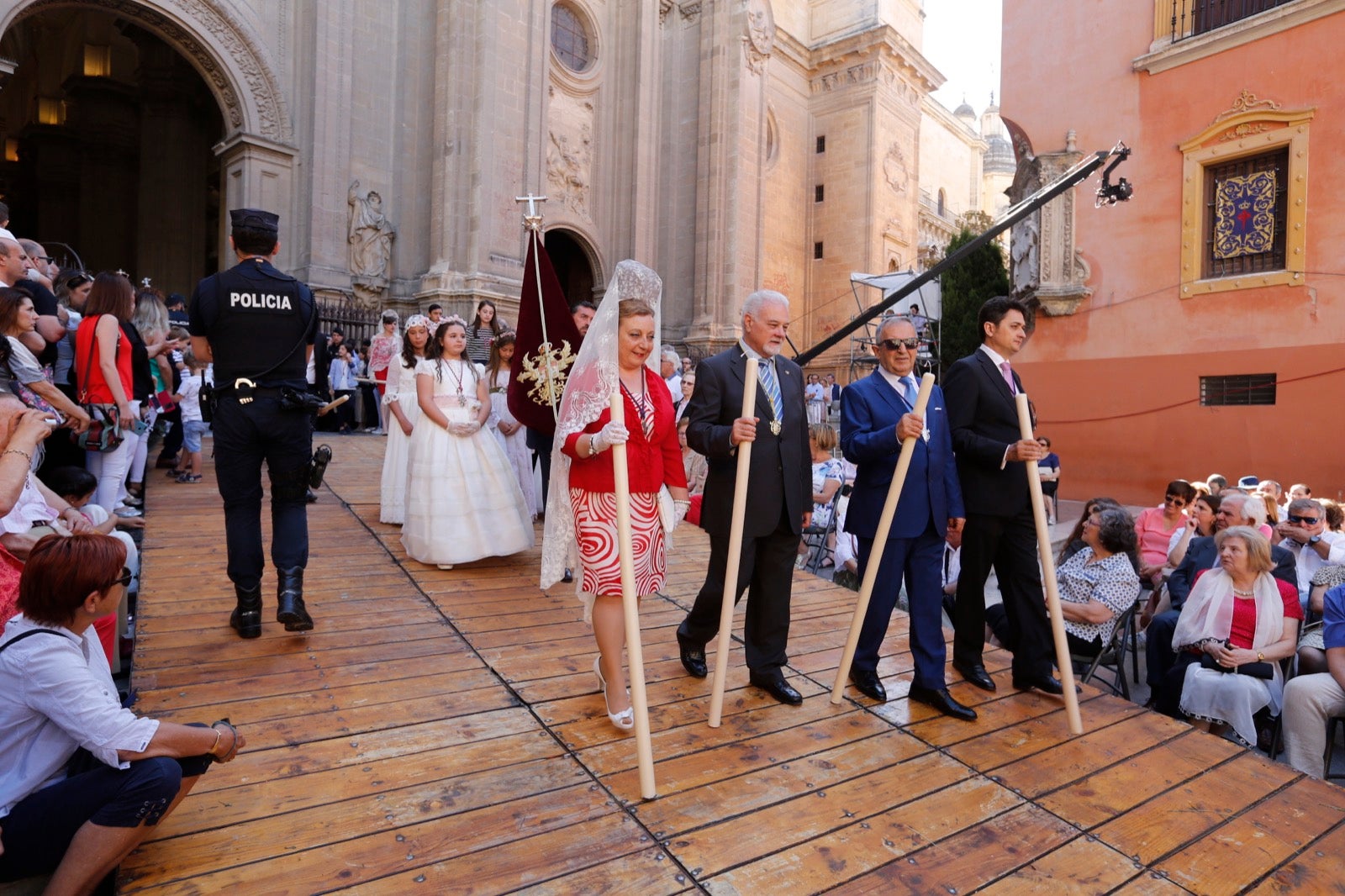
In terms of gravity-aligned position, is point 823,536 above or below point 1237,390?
below

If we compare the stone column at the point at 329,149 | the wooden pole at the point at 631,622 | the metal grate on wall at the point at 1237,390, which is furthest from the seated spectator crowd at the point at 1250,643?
the stone column at the point at 329,149

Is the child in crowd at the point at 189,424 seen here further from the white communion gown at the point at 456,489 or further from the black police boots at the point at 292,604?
the black police boots at the point at 292,604

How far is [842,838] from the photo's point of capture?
2799 millimetres

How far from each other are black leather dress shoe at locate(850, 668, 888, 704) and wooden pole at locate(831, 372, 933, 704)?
166mm

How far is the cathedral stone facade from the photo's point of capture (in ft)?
53.9

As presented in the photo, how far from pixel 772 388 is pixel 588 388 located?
972 mm

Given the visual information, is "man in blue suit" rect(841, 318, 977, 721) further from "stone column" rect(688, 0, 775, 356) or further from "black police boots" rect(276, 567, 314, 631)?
"stone column" rect(688, 0, 775, 356)

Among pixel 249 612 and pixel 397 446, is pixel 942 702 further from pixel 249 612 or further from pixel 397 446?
pixel 397 446

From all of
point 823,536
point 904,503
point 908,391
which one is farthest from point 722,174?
point 904,503

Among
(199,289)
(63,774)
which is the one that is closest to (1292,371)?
(199,289)

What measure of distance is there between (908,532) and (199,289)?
3670 millimetres

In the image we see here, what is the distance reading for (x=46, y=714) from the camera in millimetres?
2363

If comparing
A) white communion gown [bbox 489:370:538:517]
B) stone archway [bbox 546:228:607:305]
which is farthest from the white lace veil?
stone archway [bbox 546:228:607:305]

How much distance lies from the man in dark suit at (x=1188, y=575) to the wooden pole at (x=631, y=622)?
3.73 metres
